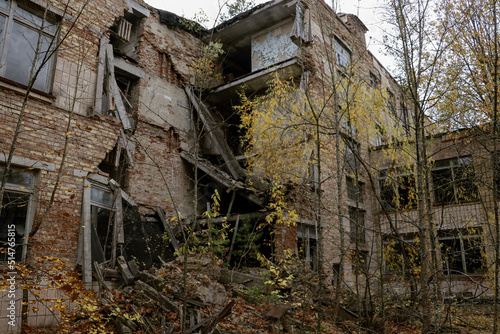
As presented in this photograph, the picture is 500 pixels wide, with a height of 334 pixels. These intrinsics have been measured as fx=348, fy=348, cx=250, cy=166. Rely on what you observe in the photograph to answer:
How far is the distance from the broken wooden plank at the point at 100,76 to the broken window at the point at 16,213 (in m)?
2.21

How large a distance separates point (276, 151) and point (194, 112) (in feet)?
14.3

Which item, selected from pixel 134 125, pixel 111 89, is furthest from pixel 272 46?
pixel 111 89

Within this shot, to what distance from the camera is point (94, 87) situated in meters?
8.66

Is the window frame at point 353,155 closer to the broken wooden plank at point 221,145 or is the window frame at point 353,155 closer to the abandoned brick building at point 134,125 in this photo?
the abandoned brick building at point 134,125

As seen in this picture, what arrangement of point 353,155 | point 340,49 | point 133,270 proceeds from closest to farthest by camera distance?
point 133,270
point 353,155
point 340,49

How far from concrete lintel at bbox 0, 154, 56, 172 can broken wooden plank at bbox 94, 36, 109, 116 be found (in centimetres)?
167

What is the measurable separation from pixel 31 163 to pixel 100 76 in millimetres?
2832

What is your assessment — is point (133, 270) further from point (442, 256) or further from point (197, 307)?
point (442, 256)

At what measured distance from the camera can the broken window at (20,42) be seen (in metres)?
7.30

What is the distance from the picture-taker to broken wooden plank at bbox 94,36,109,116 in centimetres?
847

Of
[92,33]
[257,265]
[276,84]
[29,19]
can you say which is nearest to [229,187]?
[257,265]

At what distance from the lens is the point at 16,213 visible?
22.4 ft

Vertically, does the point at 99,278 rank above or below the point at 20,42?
below

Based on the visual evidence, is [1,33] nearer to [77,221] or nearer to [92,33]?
[92,33]
